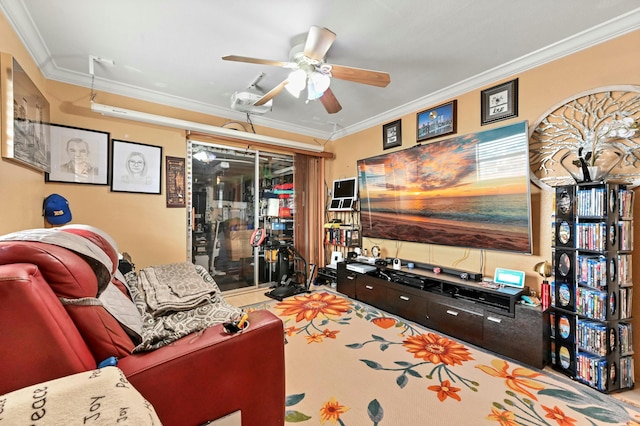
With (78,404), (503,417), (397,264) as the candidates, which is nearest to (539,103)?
(397,264)

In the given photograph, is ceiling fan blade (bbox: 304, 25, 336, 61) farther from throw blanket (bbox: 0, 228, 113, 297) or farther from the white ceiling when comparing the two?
throw blanket (bbox: 0, 228, 113, 297)

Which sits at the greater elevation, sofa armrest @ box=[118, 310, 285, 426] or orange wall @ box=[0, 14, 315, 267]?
orange wall @ box=[0, 14, 315, 267]

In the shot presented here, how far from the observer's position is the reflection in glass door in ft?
12.0

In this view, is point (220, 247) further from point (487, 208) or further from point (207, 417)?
point (487, 208)

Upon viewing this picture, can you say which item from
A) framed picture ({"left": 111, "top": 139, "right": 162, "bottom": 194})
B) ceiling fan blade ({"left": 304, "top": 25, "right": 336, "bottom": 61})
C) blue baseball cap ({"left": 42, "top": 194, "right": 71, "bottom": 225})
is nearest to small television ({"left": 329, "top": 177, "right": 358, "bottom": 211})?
ceiling fan blade ({"left": 304, "top": 25, "right": 336, "bottom": 61})

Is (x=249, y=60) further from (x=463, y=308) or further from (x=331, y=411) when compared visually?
(x=463, y=308)

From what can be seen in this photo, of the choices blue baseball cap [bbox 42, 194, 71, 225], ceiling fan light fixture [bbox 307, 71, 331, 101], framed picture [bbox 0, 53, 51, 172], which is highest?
ceiling fan light fixture [bbox 307, 71, 331, 101]

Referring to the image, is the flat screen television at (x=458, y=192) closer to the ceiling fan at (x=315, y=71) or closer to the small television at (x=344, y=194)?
the small television at (x=344, y=194)

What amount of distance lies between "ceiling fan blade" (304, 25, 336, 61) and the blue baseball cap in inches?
107

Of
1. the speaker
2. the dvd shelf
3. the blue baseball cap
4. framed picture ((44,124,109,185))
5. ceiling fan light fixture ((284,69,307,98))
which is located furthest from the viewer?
the speaker

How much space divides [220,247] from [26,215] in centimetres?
211

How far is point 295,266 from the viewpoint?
14.5ft

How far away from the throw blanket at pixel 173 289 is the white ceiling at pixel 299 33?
201 cm

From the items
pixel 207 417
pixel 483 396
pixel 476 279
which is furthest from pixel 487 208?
pixel 207 417
